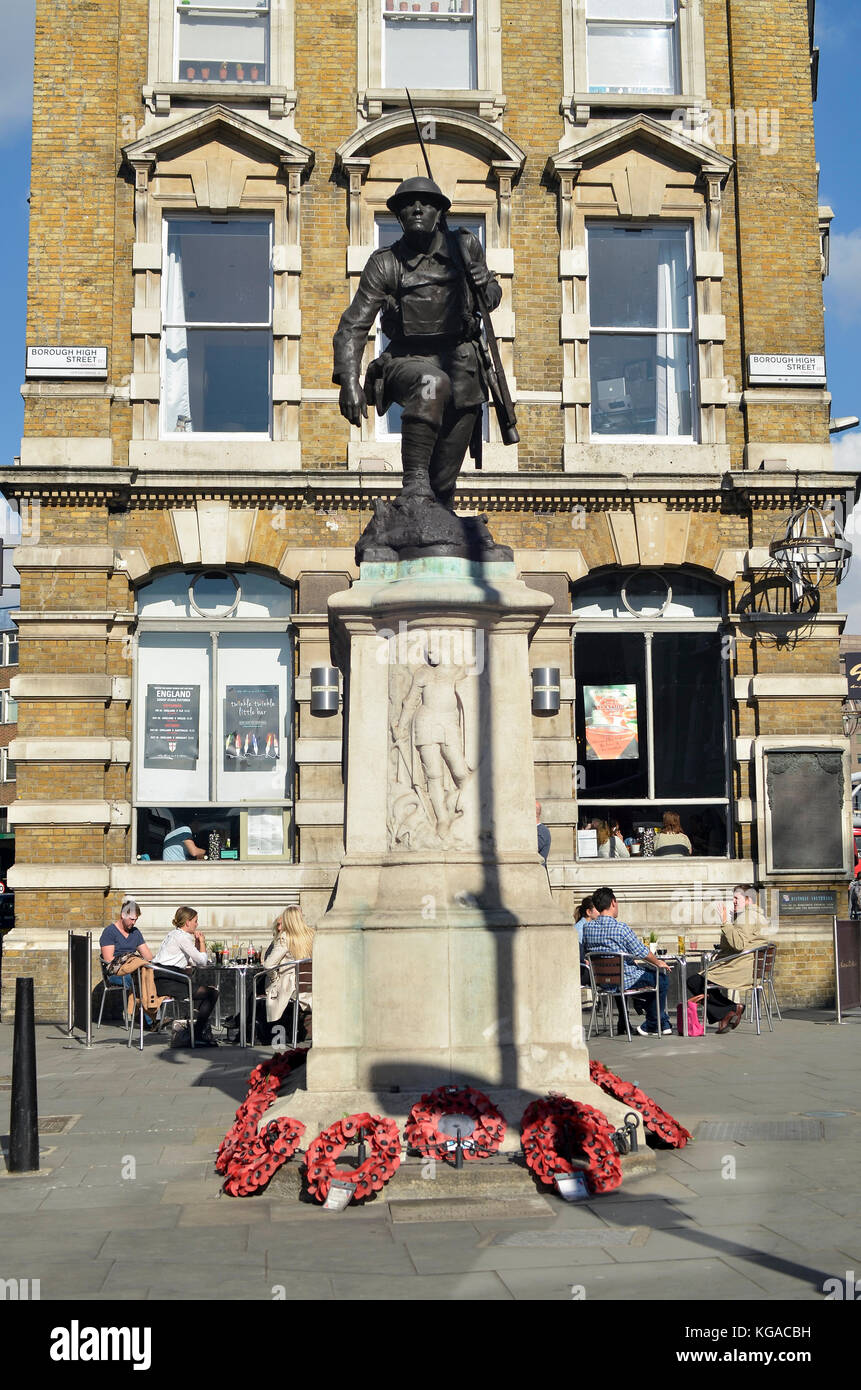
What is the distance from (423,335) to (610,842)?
32.1 ft

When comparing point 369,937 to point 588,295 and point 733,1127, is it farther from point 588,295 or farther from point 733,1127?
point 588,295

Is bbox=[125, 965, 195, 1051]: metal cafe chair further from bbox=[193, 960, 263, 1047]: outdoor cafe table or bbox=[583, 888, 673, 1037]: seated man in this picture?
bbox=[583, 888, 673, 1037]: seated man

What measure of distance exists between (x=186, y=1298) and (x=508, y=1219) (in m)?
1.81

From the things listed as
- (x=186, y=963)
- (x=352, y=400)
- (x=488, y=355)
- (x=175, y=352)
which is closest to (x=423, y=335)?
(x=488, y=355)

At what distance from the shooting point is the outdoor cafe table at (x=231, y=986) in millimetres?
14555

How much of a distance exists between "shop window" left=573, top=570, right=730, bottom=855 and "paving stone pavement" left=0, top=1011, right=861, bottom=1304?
7894 millimetres

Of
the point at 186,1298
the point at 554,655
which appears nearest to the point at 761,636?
the point at 554,655

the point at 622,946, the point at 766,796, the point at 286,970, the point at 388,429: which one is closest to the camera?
the point at 286,970

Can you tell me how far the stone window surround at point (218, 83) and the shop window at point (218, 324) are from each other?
55.0 inches

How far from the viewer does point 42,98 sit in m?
18.2

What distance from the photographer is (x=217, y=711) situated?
58.9 ft

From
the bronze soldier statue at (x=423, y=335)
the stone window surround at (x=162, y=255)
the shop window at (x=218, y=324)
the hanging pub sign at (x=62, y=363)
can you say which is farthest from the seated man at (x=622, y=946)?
the hanging pub sign at (x=62, y=363)

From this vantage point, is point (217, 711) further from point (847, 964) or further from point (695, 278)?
point (695, 278)

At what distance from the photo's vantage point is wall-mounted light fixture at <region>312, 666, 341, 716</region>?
1720 centimetres
